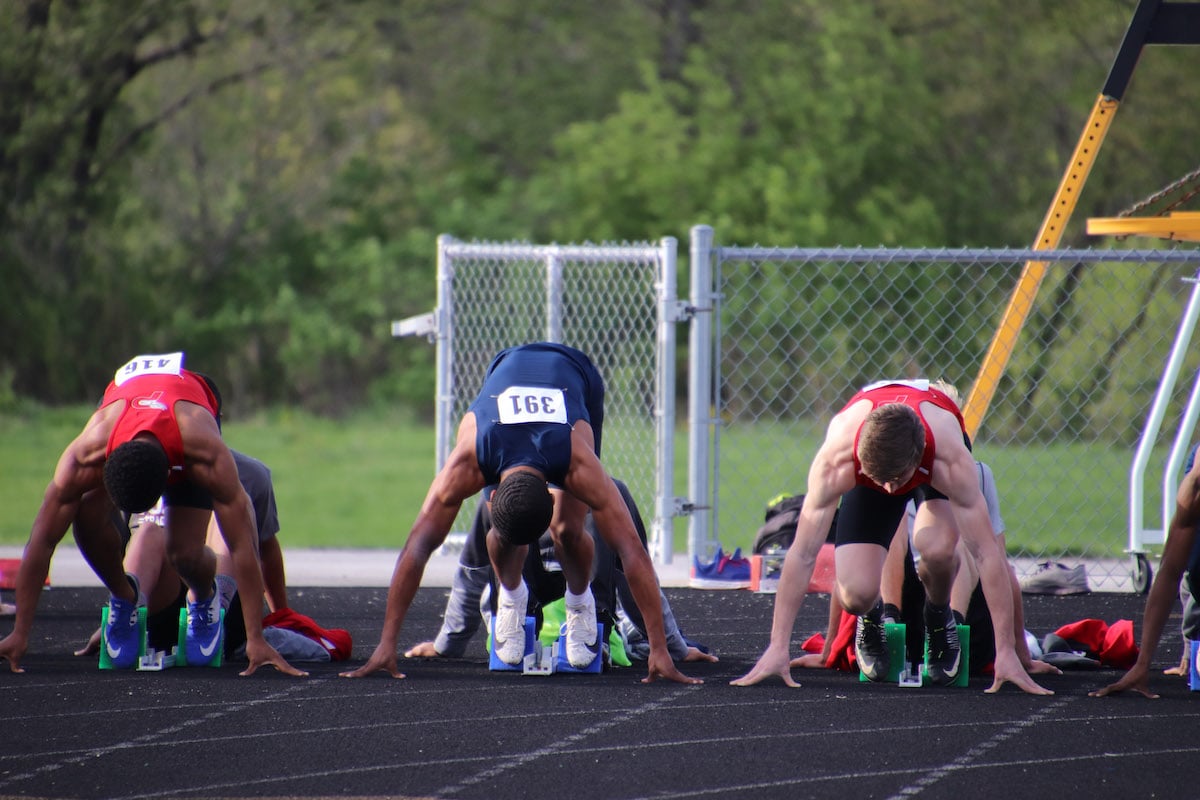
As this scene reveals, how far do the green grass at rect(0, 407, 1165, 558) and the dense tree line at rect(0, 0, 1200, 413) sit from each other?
162cm

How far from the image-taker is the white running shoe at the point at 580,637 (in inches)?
265

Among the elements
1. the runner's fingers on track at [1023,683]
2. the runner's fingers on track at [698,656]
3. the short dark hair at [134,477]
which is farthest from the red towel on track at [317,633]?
the runner's fingers on track at [1023,683]

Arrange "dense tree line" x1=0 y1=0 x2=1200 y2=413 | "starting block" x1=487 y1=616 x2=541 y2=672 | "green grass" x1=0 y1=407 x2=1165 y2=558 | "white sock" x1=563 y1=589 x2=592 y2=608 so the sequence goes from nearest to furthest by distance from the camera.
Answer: "white sock" x1=563 y1=589 x2=592 y2=608
"starting block" x1=487 y1=616 x2=541 y2=672
"green grass" x1=0 y1=407 x2=1165 y2=558
"dense tree line" x1=0 y1=0 x2=1200 y2=413

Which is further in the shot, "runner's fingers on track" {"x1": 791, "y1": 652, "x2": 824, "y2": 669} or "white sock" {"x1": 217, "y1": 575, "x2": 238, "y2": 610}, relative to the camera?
"white sock" {"x1": 217, "y1": 575, "x2": 238, "y2": 610}

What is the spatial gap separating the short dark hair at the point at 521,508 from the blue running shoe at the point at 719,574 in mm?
3658

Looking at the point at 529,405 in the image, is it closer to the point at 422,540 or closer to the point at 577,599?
the point at 422,540

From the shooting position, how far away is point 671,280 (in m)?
9.92

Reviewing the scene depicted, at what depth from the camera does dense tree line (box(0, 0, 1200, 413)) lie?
89.2 ft

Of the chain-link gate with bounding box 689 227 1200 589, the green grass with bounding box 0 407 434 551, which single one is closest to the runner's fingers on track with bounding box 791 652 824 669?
the chain-link gate with bounding box 689 227 1200 589

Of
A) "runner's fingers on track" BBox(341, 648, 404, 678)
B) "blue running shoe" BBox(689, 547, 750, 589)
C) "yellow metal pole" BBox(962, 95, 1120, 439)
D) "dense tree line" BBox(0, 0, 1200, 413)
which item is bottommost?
"runner's fingers on track" BBox(341, 648, 404, 678)

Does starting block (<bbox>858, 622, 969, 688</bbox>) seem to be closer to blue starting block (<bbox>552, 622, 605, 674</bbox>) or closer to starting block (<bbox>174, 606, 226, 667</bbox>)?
blue starting block (<bbox>552, 622, 605, 674</bbox>)

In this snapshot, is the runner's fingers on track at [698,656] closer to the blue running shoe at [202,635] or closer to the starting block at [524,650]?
the starting block at [524,650]

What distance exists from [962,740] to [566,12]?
95.8ft

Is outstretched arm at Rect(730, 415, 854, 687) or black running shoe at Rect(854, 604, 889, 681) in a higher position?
outstretched arm at Rect(730, 415, 854, 687)
